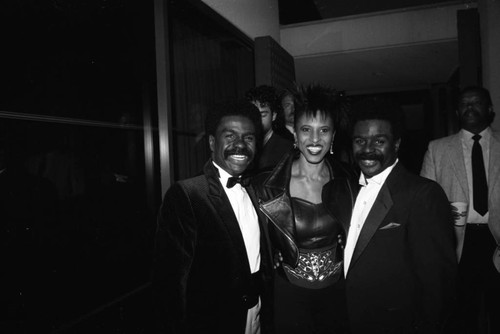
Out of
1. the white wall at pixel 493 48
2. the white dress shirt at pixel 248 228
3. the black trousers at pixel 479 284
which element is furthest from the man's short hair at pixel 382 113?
the white wall at pixel 493 48

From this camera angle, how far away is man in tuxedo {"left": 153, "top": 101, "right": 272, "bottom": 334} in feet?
5.35

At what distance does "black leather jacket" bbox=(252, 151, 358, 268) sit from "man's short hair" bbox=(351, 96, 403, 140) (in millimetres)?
364

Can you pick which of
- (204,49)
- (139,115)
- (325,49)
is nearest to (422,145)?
(325,49)

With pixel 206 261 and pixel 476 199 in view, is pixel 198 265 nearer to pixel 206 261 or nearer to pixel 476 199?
pixel 206 261

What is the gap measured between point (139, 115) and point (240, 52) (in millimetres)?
2249

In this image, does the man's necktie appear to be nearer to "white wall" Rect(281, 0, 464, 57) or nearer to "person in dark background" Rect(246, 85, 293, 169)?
"person in dark background" Rect(246, 85, 293, 169)

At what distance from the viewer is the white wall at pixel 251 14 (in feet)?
13.6

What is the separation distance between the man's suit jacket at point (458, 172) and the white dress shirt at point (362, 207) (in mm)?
1334

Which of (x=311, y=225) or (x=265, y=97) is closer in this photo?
(x=311, y=225)

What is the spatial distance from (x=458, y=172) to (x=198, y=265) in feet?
7.30

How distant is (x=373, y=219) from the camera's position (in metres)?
1.69

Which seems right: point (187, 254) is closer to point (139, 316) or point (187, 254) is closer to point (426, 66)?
point (139, 316)

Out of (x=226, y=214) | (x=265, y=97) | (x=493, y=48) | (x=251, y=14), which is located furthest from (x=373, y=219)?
(x=251, y=14)

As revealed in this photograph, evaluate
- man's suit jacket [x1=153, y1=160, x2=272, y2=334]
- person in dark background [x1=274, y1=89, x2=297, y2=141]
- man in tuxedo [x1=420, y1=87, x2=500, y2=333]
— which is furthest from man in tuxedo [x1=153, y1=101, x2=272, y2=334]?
man in tuxedo [x1=420, y1=87, x2=500, y2=333]
